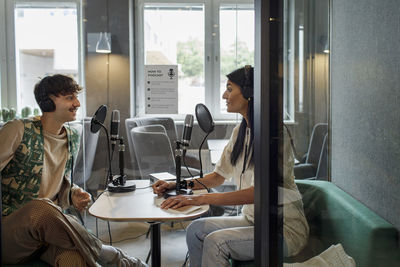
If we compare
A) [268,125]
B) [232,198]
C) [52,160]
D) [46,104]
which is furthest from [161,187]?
[268,125]

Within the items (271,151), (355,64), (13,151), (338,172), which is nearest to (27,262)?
(13,151)

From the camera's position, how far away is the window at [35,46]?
2.56m

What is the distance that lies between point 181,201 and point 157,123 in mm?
1107

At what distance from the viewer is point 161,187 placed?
2.06 m

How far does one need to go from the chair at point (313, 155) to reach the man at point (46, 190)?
0.89m

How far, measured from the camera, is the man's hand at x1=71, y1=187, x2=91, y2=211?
2.07 meters

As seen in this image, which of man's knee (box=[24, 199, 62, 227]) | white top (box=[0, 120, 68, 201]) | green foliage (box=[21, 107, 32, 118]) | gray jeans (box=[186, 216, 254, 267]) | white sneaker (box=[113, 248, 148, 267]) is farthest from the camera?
green foliage (box=[21, 107, 32, 118])

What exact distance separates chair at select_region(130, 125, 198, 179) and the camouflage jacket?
99 centimetres

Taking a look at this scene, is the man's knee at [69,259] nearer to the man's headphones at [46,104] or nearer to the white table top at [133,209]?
the white table top at [133,209]

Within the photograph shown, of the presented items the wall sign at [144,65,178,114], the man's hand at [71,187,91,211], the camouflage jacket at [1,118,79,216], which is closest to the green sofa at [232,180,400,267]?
the man's hand at [71,187,91,211]

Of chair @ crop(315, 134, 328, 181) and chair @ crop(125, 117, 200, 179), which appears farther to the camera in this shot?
chair @ crop(125, 117, 200, 179)

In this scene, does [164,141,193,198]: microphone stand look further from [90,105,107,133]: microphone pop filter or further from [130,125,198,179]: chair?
[130,125,198,179]: chair

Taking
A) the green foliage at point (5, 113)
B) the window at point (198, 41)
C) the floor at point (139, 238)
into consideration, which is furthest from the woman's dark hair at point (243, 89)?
the green foliage at point (5, 113)

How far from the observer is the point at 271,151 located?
1.38 m
